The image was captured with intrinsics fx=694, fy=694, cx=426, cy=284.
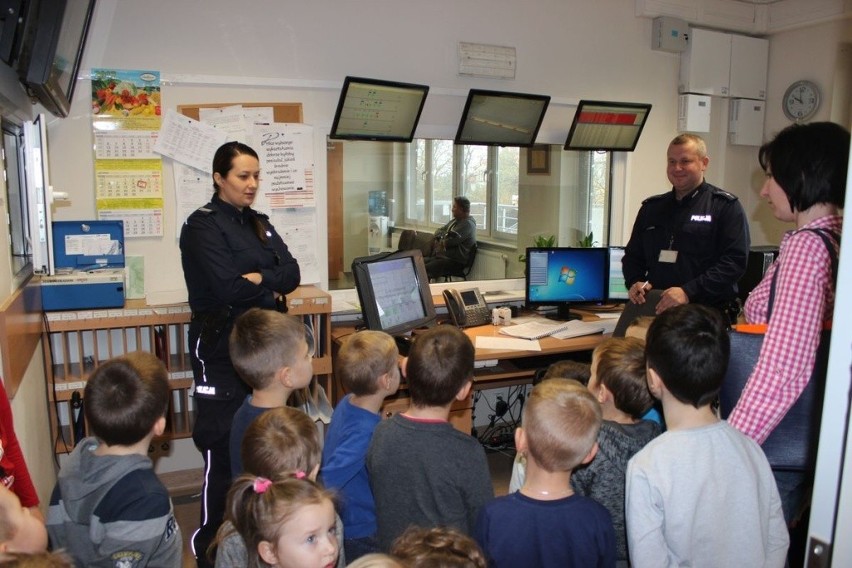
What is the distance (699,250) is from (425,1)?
1915 mm

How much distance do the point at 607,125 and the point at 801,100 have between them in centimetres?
137

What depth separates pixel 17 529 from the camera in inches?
47.7

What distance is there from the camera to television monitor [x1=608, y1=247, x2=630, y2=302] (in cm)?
406

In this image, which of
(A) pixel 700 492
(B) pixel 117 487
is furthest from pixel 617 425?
(B) pixel 117 487

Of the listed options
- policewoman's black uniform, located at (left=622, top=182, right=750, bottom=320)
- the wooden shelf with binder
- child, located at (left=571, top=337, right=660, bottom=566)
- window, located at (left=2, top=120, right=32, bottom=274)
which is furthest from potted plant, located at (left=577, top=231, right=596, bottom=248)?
window, located at (left=2, top=120, right=32, bottom=274)

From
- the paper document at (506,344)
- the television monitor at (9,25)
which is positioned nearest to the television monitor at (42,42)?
the television monitor at (9,25)

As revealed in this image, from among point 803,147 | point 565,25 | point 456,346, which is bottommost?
point 456,346

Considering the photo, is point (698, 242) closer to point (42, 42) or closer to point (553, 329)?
point (553, 329)

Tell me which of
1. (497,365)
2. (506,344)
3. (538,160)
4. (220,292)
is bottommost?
(497,365)

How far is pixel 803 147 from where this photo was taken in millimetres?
1657

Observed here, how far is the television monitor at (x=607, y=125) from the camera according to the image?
409 centimetres

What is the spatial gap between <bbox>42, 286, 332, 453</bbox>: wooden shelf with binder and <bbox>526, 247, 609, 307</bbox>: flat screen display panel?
1.23m

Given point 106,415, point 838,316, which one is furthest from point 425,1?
point 838,316

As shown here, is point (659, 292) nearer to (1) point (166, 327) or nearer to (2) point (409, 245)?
(2) point (409, 245)
